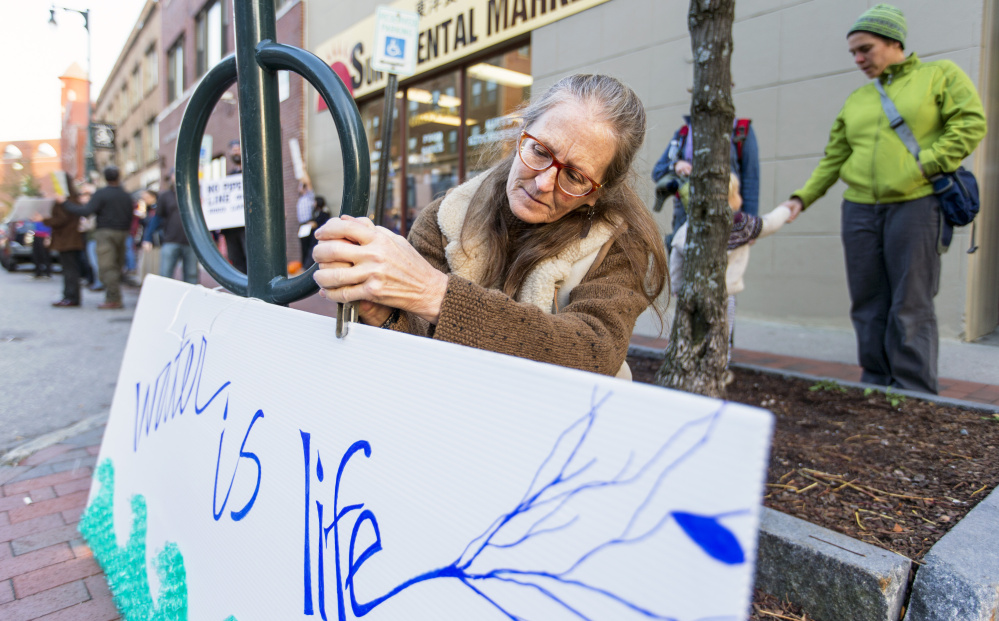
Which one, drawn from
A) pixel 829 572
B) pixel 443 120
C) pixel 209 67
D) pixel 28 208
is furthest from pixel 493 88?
pixel 28 208

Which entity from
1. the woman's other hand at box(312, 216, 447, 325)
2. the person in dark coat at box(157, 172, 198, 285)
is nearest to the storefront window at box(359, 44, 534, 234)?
the person in dark coat at box(157, 172, 198, 285)

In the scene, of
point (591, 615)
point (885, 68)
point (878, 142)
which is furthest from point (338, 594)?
point (885, 68)

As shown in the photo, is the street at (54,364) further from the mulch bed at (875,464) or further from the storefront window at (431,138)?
the storefront window at (431,138)

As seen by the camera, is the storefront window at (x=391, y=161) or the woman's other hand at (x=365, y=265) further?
the storefront window at (x=391, y=161)

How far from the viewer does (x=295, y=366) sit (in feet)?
3.30

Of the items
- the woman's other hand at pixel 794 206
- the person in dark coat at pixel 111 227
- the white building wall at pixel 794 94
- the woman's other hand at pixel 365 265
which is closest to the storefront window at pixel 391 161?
the person in dark coat at pixel 111 227

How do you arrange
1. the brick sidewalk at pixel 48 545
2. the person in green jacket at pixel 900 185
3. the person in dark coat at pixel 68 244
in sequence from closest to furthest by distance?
the brick sidewalk at pixel 48 545
the person in green jacket at pixel 900 185
the person in dark coat at pixel 68 244

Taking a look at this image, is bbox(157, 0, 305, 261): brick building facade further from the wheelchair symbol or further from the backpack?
the backpack

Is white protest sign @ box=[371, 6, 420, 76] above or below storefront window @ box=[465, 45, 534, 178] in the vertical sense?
below

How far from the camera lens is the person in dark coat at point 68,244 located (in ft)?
28.2

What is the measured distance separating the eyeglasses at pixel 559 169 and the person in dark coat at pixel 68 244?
9325mm

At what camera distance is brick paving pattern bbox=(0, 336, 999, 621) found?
1.63m

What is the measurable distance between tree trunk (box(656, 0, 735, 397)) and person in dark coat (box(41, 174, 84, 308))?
348 inches

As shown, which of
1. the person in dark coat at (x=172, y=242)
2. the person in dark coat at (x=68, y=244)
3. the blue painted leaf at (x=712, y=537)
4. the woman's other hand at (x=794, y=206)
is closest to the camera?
the blue painted leaf at (x=712, y=537)
